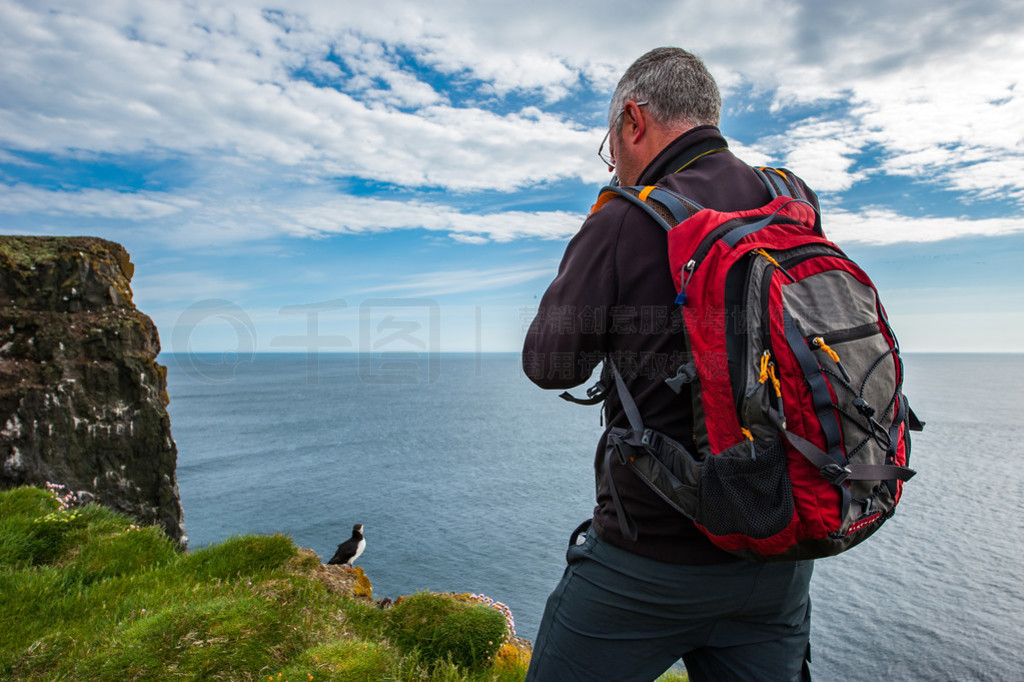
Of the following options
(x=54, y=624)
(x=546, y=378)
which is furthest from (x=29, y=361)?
(x=546, y=378)

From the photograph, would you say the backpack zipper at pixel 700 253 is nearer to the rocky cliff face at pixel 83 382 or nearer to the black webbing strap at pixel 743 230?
the black webbing strap at pixel 743 230

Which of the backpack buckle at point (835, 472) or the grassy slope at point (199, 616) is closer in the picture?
the backpack buckle at point (835, 472)

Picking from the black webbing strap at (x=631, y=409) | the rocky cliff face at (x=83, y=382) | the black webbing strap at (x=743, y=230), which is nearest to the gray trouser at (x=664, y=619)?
the black webbing strap at (x=631, y=409)

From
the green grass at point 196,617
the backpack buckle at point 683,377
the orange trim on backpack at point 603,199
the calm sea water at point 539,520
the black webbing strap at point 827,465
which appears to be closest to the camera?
the black webbing strap at point 827,465

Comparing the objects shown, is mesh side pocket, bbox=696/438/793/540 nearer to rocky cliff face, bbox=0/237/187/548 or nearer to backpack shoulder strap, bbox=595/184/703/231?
backpack shoulder strap, bbox=595/184/703/231

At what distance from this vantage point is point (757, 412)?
5.81 feet

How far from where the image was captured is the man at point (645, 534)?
199cm

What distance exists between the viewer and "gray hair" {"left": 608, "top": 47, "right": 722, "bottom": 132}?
2.28 m

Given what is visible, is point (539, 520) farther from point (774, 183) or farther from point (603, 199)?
point (603, 199)

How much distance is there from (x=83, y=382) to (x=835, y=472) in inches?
478

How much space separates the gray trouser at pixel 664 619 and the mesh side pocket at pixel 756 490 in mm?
287

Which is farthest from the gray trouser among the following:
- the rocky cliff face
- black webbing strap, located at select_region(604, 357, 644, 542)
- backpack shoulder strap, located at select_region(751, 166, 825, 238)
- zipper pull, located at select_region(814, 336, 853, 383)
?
the rocky cliff face

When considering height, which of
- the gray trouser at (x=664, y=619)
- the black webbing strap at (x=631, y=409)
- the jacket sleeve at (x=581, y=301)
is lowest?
the gray trouser at (x=664, y=619)

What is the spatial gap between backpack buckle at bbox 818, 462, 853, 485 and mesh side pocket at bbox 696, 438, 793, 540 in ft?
0.34
